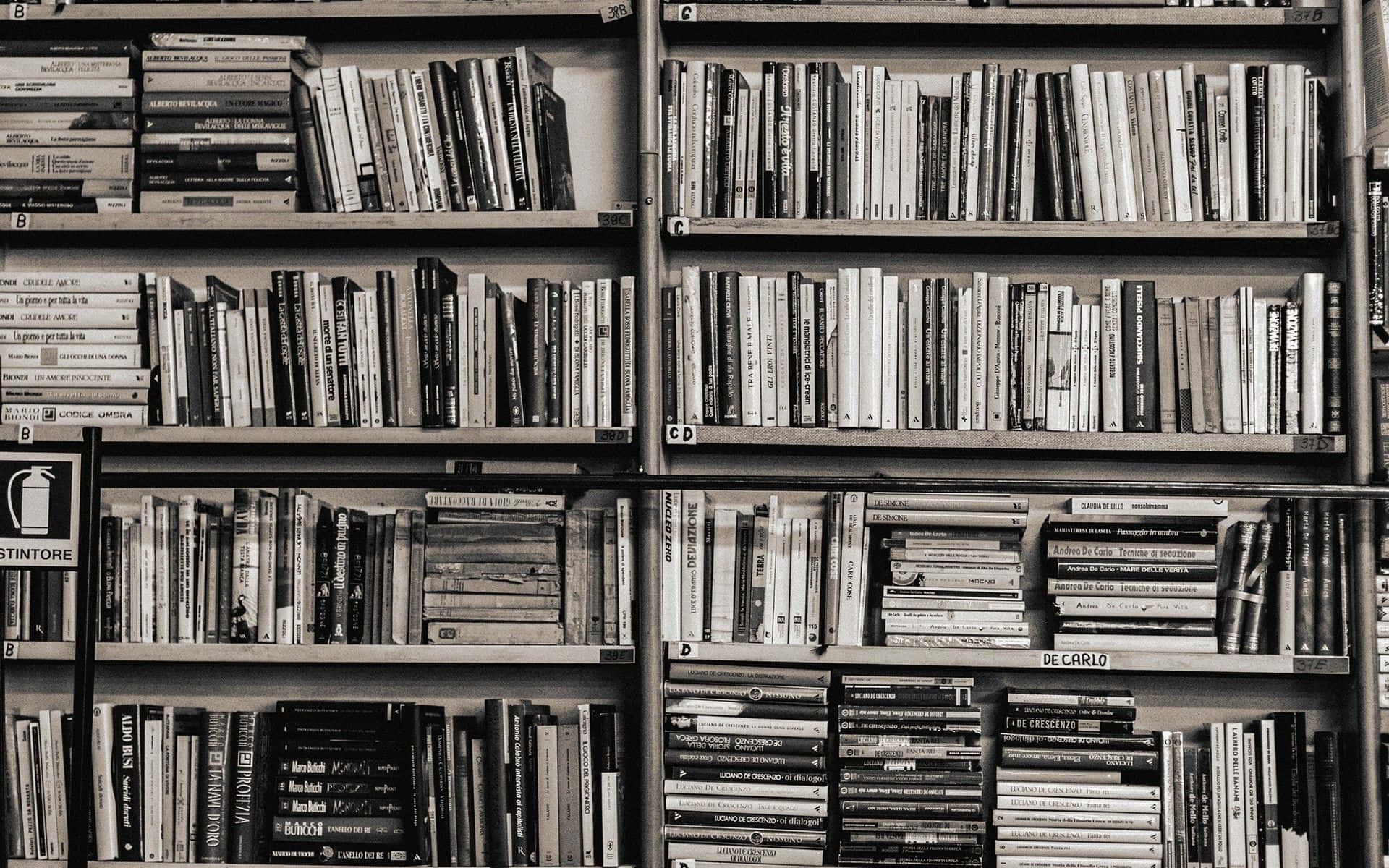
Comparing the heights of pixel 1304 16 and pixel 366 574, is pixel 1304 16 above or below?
above

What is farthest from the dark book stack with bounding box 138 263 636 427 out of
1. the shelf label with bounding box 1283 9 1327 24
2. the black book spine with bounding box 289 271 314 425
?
the shelf label with bounding box 1283 9 1327 24

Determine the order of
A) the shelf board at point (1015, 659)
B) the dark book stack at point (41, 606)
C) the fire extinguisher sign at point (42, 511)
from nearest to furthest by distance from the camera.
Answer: the fire extinguisher sign at point (42, 511)
the shelf board at point (1015, 659)
the dark book stack at point (41, 606)

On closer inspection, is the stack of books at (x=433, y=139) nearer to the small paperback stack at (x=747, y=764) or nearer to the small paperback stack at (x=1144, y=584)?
the small paperback stack at (x=747, y=764)

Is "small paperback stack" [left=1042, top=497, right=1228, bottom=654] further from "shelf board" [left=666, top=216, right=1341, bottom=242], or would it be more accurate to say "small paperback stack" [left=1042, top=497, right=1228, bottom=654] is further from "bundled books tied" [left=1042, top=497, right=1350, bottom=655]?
"shelf board" [left=666, top=216, right=1341, bottom=242]

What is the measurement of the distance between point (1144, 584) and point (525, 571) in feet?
3.79

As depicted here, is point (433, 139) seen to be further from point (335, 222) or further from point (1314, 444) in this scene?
point (1314, 444)

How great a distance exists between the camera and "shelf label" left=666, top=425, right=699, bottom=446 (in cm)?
214

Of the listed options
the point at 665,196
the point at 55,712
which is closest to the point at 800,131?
the point at 665,196

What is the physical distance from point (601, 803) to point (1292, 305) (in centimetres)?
159

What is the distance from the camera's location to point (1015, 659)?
2.09 metres

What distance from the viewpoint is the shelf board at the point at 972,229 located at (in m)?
2.13

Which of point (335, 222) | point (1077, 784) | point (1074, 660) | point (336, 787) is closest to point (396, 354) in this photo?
point (335, 222)

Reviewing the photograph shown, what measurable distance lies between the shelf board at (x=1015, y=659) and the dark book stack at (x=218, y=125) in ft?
3.94

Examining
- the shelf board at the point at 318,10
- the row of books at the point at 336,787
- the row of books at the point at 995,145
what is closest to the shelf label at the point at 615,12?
the shelf board at the point at 318,10
